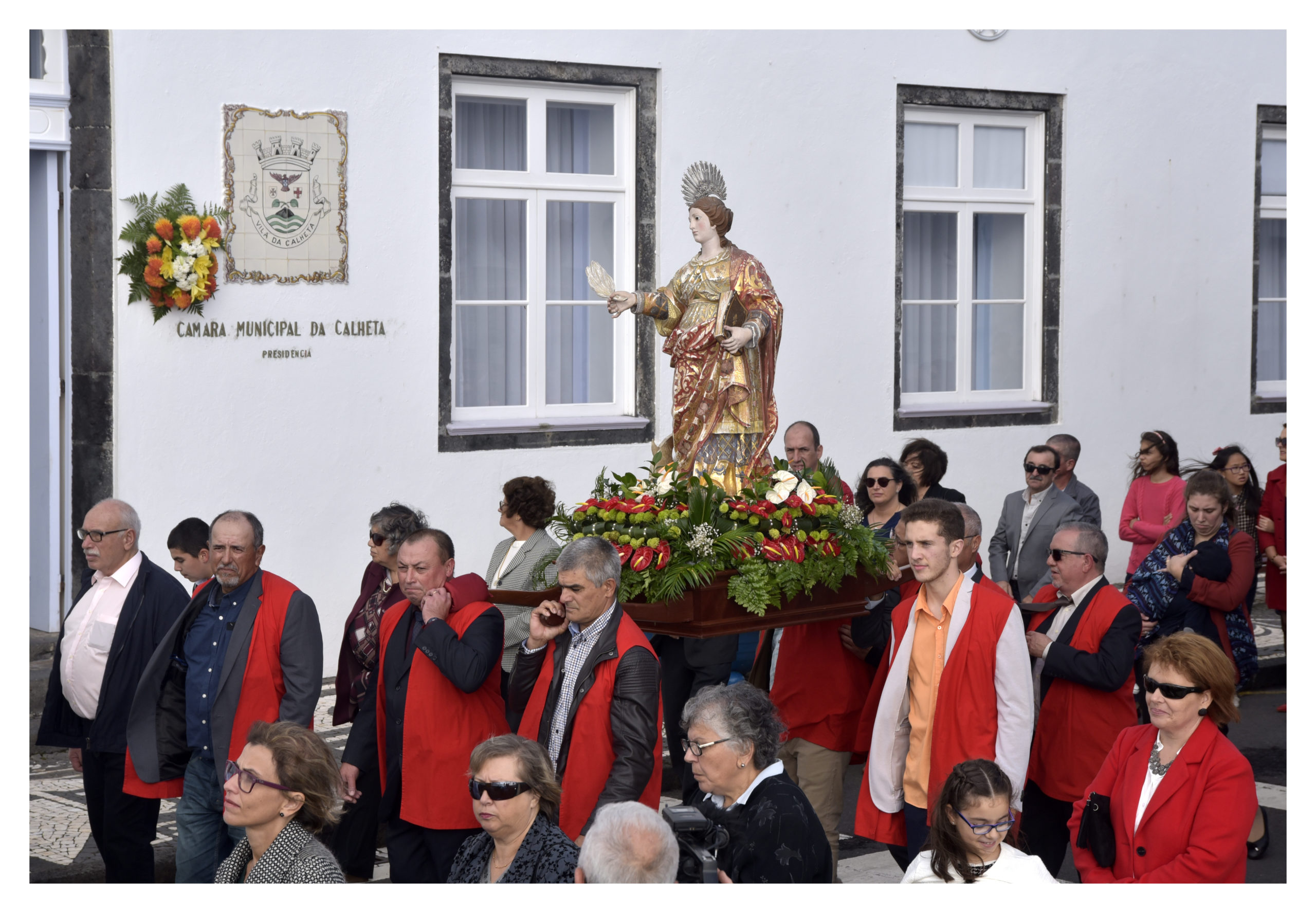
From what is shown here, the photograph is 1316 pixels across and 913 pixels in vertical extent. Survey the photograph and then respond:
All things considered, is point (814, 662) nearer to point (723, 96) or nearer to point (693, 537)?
point (693, 537)

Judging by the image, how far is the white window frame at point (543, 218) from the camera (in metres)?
10.6

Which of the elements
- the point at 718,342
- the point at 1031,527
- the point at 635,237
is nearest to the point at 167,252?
the point at 635,237

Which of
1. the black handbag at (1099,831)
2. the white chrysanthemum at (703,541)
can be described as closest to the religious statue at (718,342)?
the white chrysanthemum at (703,541)

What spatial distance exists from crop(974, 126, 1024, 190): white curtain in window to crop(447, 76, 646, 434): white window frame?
11.0 ft

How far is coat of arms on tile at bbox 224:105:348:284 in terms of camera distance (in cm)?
945

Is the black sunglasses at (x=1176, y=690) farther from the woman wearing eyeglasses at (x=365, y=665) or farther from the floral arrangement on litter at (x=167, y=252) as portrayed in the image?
the floral arrangement on litter at (x=167, y=252)

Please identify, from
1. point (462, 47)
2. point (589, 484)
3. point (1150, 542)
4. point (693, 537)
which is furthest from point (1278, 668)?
point (462, 47)

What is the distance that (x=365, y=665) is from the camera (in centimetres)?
600

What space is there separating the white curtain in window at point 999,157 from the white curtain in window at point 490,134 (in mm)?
4074

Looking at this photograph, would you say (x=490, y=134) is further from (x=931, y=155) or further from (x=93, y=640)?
(x=93, y=640)

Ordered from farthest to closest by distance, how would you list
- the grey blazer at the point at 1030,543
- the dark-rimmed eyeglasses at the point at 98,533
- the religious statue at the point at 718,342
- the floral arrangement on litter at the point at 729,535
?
the grey blazer at the point at 1030,543, the religious statue at the point at 718,342, the dark-rimmed eyeglasses at the point at 98,533, the floral arrangement on litter at the point at 729,535

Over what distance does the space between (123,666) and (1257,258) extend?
11598 millimetres

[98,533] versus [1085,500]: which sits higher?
[98,533]

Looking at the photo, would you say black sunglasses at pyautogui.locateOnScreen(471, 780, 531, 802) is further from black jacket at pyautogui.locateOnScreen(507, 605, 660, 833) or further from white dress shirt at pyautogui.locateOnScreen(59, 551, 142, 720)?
white dress shirt at pyautogui.locateOnScreen(59, 551, 142, 720)
